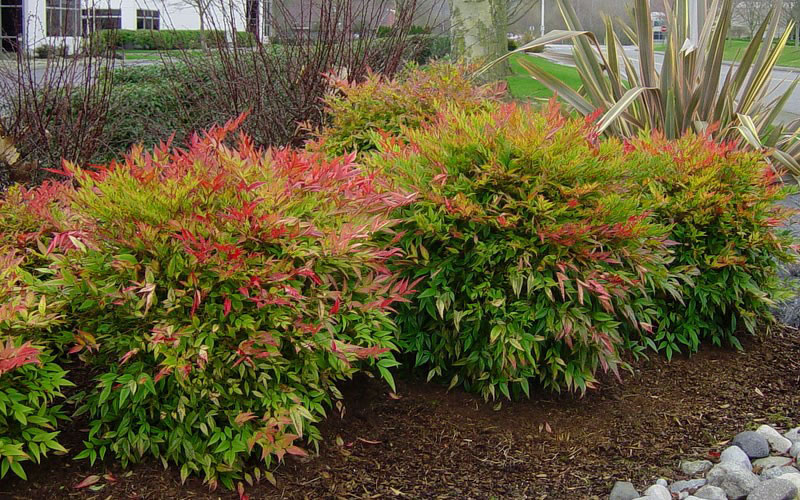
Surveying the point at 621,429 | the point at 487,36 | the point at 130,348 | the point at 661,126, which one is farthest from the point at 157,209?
the point at 487,36

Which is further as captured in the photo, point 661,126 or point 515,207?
point 661,126

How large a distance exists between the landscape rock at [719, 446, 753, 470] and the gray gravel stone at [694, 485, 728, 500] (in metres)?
0.24

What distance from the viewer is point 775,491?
9.01ft

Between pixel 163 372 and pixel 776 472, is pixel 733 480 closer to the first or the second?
pixel 776 472

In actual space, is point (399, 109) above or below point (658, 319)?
above

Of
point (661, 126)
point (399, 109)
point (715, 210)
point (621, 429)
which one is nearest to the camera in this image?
point (621, 429)

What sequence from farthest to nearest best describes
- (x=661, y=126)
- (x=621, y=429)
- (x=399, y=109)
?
(x=661, y=126), (x=399, y=109), (x=621, y=429)

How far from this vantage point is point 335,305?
265cm

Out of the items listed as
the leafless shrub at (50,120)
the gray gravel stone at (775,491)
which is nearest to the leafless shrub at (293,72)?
the leafless shrub at (50,120)

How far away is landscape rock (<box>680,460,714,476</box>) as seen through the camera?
3049mm

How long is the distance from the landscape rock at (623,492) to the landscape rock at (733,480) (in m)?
0.32

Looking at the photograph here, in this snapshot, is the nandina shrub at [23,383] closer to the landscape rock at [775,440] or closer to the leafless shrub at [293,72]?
the landscape rock at [775,440]

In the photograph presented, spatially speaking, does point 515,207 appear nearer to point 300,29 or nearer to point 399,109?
point 399,109

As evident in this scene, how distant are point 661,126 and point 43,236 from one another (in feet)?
13.3
